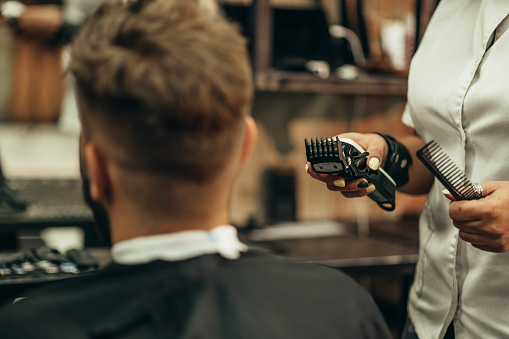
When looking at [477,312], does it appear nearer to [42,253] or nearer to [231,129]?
[231,129]

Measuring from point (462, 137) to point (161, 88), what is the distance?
2.34ft

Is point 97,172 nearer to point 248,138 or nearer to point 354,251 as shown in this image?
point 248,138

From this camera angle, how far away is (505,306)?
1.17 meters

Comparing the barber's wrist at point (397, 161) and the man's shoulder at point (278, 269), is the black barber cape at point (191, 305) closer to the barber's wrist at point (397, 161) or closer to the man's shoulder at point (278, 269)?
the man's shoulder at point (278, 269)

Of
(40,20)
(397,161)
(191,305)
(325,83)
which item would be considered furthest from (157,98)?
(40,20)

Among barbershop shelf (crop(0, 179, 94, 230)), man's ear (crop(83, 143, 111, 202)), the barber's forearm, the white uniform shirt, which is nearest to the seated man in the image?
man's ear (crop(83, 143, 111, 202))

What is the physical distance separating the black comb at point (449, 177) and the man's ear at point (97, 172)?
1.85 feet

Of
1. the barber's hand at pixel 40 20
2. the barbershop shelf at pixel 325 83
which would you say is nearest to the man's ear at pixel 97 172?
the barbershop shelf at pixel 325 83

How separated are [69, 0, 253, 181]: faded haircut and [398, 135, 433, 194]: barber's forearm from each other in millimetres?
630

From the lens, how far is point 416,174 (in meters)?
1.38

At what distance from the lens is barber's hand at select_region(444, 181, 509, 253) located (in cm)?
107

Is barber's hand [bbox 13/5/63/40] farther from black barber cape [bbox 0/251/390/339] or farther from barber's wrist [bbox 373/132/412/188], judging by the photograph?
black barber cape [bbox 0/251/390/339]

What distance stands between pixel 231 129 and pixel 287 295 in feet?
0.84

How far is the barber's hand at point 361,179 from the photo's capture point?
1.19m
